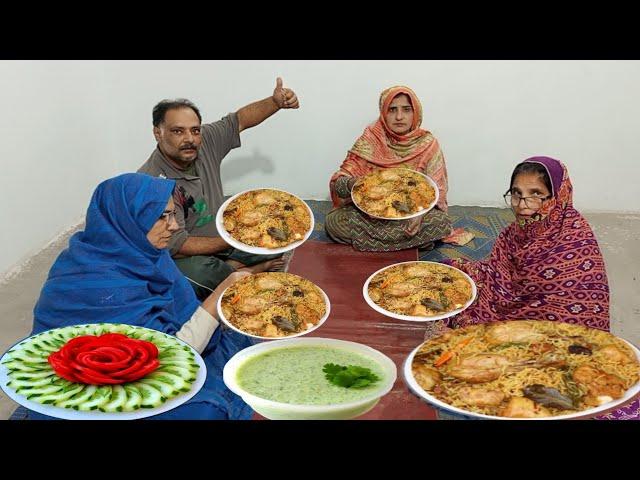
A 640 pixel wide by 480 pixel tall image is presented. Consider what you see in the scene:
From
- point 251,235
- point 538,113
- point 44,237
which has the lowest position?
point 44,237

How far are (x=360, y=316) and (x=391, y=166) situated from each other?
139 centimetres

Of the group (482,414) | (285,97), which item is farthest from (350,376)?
(285,97)

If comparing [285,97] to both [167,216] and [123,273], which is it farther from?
[123,273]

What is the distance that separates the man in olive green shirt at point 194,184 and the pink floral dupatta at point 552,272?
1357 mm

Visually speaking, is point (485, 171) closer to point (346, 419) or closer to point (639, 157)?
point (639, 157)

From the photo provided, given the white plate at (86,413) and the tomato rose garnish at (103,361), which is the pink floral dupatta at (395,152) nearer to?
the tomato rose garnish at (103,361)

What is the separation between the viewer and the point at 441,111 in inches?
214

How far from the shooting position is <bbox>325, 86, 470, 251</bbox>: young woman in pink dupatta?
455 centimetres

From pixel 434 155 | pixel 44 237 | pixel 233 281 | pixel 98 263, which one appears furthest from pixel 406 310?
pixel 44 237

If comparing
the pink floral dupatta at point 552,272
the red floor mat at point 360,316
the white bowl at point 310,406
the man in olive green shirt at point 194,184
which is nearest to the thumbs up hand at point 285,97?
the man in olive green shirt at point 194,184

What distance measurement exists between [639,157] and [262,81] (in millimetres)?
2717

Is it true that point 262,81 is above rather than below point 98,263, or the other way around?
above

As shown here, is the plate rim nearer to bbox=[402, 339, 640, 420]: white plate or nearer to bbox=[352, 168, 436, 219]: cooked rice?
bbox=[402, 339, 640, 420]: white plate

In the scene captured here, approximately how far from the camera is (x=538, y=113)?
17.6ft
